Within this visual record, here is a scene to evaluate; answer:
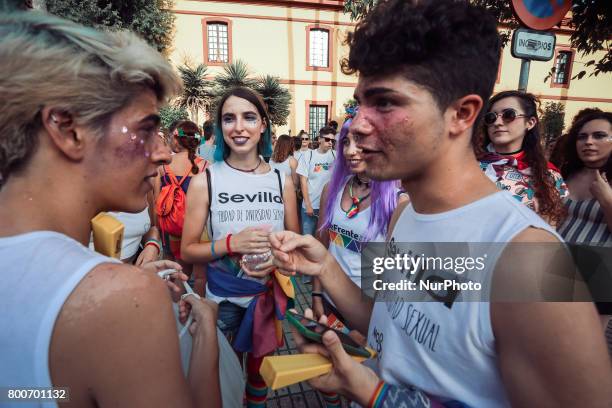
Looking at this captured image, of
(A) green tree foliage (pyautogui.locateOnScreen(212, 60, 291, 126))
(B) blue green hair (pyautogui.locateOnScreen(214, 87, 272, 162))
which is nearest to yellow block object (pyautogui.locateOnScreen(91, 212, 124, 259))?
(B) blue green hair (pyautogui.locateOnScreen(214, 87, 272, 162))

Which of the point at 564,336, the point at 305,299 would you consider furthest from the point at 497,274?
the point at 305,299

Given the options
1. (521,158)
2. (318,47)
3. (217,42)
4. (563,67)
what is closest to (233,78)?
(217,42)

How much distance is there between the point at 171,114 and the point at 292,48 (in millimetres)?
8479

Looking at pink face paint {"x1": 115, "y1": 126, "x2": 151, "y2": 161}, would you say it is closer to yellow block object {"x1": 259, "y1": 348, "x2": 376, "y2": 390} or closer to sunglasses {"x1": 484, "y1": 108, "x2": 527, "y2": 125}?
yellow block object {"x1": 259, "y1": 348, "x2": 376, "y2": 390}

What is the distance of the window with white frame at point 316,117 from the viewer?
21.5 metres

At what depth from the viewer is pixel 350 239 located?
8.96 feet

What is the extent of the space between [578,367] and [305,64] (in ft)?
71.1

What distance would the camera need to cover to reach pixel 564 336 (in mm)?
851

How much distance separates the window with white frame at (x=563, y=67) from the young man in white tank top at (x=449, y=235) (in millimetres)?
27484

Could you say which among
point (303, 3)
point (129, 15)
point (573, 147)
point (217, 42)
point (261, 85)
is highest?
point (303, 3)

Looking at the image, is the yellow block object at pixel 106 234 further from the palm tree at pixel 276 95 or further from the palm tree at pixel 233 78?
the palm tree at pixel 233 78

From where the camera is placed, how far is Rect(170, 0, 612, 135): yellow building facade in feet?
Result: 62.9

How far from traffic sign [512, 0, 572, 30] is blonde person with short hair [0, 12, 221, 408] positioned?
3.49 m

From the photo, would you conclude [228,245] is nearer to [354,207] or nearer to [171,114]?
[354,207]
